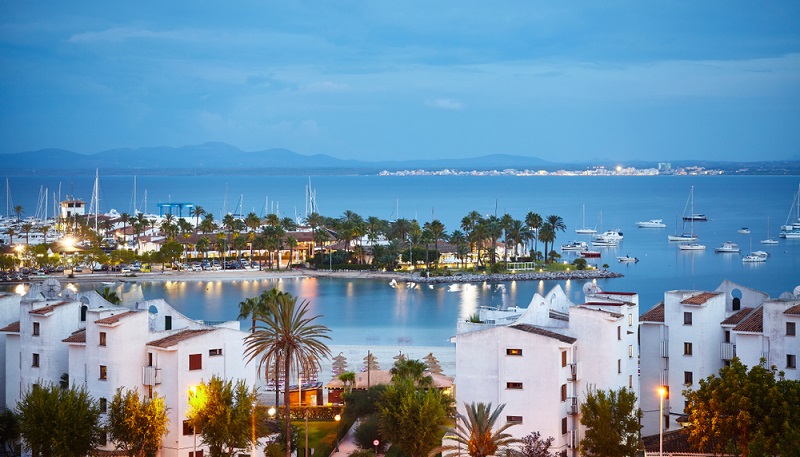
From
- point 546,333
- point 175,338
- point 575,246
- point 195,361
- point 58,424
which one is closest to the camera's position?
point 58,424

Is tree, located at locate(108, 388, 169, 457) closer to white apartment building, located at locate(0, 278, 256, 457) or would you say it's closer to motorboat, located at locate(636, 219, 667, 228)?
white apartment building, located at locate(0, 278, 256, 457)

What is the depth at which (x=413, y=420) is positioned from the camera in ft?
94.3

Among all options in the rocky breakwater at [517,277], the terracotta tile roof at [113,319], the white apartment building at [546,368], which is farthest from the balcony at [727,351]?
the rocky breakwater at [517,277]

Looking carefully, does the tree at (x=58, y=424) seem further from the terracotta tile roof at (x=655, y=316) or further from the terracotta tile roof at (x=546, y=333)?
the terracotta tile roof at (x=655, y=316)

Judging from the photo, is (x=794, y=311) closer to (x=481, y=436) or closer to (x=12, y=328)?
(x=481, y=436)

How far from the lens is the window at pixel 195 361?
30188 mm

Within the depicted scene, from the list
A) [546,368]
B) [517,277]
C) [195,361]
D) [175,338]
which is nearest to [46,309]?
[175,338]

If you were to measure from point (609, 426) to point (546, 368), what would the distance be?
268cm

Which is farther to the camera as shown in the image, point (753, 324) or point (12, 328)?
point (12, 328)

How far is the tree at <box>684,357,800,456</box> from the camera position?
25.7m

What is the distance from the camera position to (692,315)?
107ft

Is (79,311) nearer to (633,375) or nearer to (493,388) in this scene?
(493,388)

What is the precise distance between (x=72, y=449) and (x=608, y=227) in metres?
156

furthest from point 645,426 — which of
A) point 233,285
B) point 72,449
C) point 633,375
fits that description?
point 233,285
